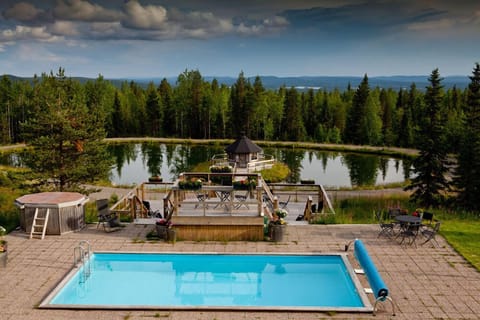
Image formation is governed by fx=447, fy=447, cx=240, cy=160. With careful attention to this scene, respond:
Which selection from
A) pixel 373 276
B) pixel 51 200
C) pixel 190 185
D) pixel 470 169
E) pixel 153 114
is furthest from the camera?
pixel 153 114

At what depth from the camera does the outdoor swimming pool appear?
9.66 meters

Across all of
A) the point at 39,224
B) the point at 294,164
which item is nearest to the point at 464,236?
the point at 39,224

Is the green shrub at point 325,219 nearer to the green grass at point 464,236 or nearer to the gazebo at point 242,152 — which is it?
the green grass at point 464,236

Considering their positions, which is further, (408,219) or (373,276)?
(408,219)

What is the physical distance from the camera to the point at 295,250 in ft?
40.5

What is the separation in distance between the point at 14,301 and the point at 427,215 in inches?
450

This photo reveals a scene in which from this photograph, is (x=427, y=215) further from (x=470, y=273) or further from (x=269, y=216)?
(x=269, y=216)

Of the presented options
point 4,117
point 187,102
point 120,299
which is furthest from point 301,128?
point 120,299

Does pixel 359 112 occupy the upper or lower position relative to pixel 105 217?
upper

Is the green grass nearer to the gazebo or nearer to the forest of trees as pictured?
the gazebo

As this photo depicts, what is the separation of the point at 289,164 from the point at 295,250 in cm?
2945

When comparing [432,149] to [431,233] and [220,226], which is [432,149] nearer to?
[431,233]

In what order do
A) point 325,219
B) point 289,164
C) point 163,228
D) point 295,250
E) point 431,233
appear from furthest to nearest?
point 289,164 → point 325,219 → point 163,228 → point 431,233 → point 295,250

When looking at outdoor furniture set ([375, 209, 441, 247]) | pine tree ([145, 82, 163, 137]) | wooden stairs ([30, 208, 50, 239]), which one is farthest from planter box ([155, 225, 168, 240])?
pine tree ([145, 82, 163, 137])
